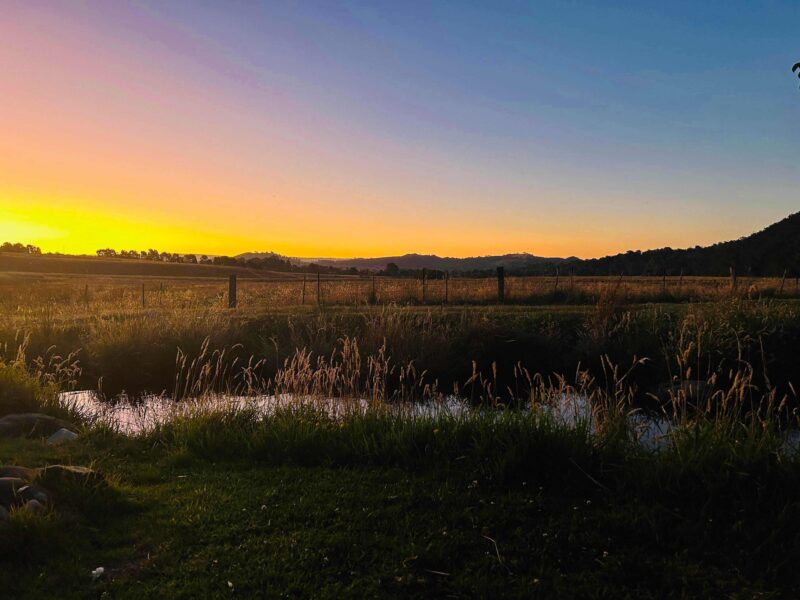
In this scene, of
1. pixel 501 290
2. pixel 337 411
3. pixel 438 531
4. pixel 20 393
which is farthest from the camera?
pixel 501 290

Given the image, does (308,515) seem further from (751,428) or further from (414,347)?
(414,347)

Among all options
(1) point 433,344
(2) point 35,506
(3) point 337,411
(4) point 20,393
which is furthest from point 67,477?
(1) point 433,344

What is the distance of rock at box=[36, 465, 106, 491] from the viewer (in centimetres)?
523

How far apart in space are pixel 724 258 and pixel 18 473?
9314 centimetres

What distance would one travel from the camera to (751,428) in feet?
18.9

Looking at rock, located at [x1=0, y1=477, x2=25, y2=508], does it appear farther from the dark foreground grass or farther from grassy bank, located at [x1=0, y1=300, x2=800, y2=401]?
grassy bank, located at [x1=0, y1=300, x2=800, y2=401]

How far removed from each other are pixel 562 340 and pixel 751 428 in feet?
30.9

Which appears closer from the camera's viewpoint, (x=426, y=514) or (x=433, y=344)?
(x=426, y=514)

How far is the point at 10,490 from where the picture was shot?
4.91 m

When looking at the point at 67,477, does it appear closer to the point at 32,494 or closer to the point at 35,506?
the point at 32,494

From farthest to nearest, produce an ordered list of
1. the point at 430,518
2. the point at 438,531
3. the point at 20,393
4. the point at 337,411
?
the point at 20,393
the point at 337,411
the point at 430,518
the point at 438,531

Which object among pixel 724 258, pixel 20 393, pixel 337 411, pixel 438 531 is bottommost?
pixel 438 531

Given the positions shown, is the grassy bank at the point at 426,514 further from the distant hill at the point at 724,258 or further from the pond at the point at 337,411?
the distant hill at the point at 724,258

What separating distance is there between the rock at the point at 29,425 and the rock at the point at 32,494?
2.88 meters
